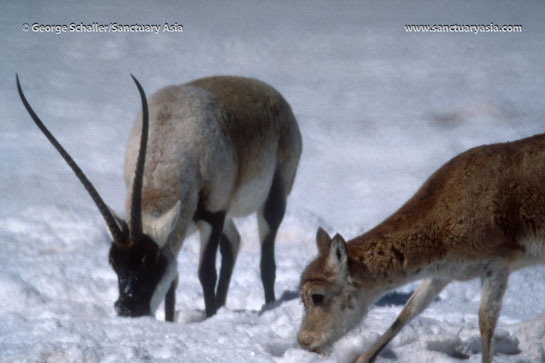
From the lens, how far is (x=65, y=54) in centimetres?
2023

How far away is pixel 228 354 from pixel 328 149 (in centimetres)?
1084

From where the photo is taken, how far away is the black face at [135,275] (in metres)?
6.07

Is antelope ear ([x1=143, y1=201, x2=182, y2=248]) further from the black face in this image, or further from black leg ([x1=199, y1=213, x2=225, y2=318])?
black leg ([x1=199, y1=213, x2=225, y2=318])

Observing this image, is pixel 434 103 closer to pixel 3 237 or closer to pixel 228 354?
pixel 3 237

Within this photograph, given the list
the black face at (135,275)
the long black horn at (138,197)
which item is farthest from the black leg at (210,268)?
the long black horn at (138,197)

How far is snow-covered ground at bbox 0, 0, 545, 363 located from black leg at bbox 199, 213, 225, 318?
0.22 metres

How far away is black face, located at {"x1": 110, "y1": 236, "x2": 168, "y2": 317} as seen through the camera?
6074 mm

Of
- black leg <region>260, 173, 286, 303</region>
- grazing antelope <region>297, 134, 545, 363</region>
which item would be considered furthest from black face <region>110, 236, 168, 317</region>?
black leg <region>260, 173, 286, 303</region>

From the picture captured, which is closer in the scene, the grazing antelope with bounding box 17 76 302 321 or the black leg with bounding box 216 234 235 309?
the grazing antelope with bounding box 17 76 302 321

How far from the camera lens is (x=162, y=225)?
6.31 m

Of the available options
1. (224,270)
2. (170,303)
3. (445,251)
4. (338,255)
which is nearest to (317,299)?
(338,255)

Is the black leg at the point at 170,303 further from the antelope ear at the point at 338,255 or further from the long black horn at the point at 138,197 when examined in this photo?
the antelope ear at the point at 338,255

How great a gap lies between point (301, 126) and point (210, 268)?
9582mm

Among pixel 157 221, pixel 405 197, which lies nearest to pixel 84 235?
pixel 157 221
